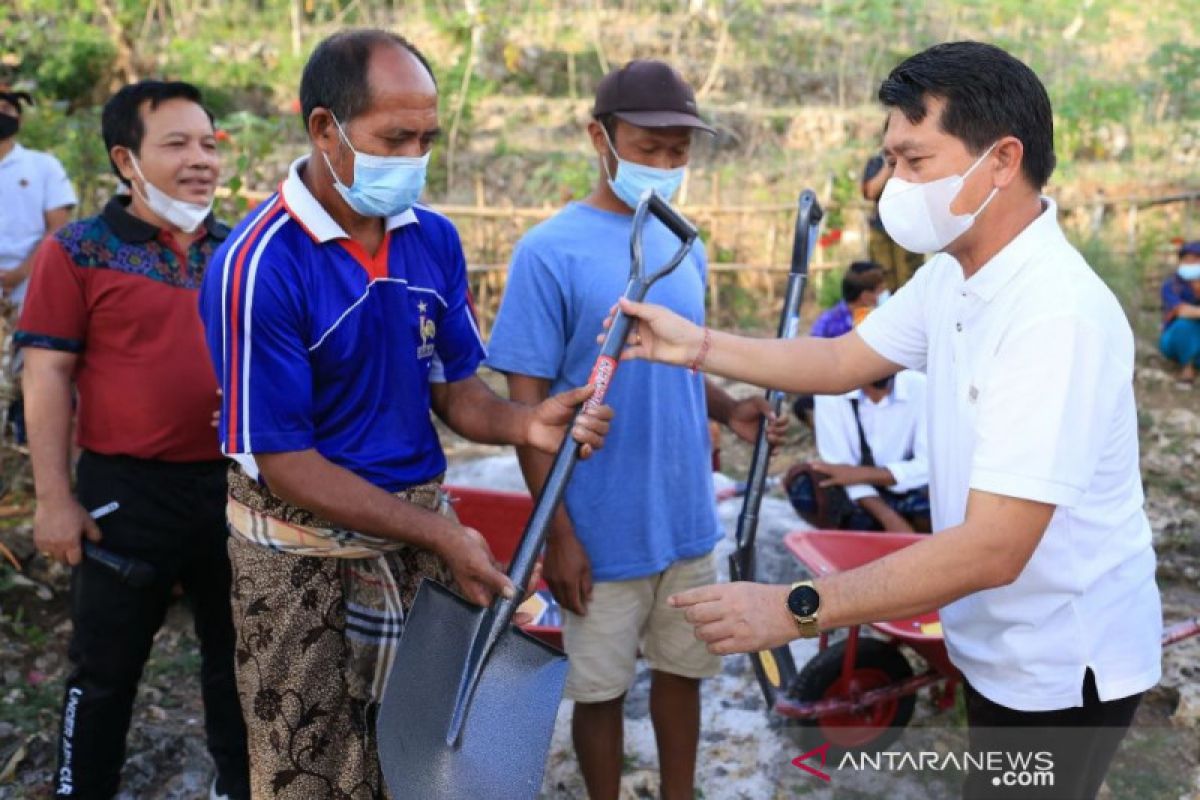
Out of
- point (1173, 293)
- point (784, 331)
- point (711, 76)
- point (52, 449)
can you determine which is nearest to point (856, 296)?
point (784, 331)

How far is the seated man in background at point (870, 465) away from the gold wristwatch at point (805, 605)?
2495mm

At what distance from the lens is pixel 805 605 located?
1.88m

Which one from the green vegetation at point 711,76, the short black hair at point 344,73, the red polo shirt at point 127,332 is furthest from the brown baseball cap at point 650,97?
the green vegetation at point 711,76

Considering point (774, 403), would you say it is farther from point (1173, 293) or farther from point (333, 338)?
point (1173, 293)

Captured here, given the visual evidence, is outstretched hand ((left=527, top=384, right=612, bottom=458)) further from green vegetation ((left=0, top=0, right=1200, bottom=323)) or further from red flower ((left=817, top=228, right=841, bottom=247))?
red flower ((left=817, top=228, right=841, bottom=247))

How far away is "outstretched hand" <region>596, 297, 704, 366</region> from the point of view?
8.05 ft

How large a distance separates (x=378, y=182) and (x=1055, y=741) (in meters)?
1.72

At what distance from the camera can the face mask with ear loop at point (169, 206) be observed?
9.34 ft

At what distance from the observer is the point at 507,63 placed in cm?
1483

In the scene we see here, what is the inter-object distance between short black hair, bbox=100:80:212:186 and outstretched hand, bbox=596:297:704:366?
1.39 metres

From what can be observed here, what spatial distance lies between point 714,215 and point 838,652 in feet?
23.9

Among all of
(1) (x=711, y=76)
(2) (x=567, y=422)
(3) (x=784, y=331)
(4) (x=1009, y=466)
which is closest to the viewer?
(4) (x=1009, y=466)

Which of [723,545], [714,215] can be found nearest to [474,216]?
[714,215]

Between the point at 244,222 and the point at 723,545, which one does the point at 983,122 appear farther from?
the point at 723,545
